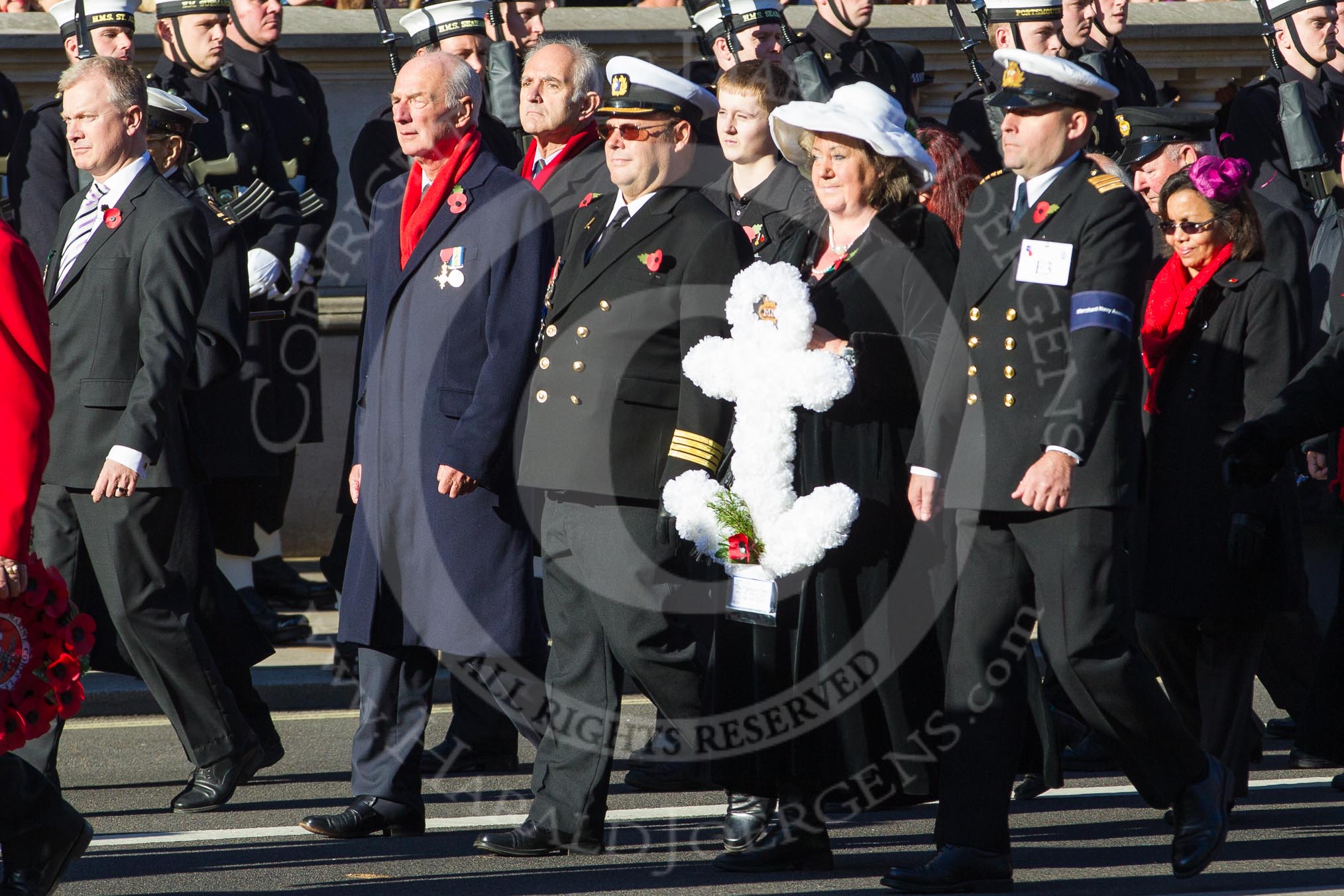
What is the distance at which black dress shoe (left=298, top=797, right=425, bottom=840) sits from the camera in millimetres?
6031

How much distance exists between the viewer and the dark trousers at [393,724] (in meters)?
6.06

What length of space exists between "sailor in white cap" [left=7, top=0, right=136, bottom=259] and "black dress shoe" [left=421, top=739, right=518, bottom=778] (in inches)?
107

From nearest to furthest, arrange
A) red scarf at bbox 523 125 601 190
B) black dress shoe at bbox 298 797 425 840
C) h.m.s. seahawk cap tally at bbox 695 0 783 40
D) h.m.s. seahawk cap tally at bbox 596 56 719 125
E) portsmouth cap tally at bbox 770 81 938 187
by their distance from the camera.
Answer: portsmouth cap tally at bbox 770 81 938 187 → h.m.s. seahawk cap tally at bbox 596 56 719 125 → black dress shoe at bbox 298 797 425 840 → red scarf at bbox 523 125 601 190 → h.m.s. seahawk cap tally at bbox 695 0 783 40

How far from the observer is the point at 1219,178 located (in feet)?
21.7

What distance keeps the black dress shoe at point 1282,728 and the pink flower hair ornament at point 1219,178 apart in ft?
6.52

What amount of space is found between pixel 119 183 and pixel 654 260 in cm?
183

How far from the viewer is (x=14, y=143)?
8.85 m

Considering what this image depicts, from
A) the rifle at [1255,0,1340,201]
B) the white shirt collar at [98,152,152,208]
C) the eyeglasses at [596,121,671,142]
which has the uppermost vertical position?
the rifle at [1255,0,1340,201]

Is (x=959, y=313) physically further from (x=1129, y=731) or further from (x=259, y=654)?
(x=259, y=654)

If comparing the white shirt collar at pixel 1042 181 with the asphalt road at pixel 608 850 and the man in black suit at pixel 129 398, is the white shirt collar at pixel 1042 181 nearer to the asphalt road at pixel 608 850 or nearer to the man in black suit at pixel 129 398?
the asphalt road at pixel 608 850

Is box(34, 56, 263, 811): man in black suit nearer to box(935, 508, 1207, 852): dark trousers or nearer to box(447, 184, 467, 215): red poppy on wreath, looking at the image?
box(447, 184, 467, 215): red poppy on wreath

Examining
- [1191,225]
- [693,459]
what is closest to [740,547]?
[693,459]

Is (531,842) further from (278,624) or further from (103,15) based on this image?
(103,15)

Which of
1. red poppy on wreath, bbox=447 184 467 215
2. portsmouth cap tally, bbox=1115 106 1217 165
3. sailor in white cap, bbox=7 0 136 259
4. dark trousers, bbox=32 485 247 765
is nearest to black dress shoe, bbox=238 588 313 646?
sailor in white cap, bbox=7 0 136 259
